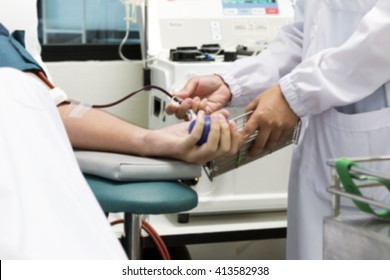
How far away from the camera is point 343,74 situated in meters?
1.32

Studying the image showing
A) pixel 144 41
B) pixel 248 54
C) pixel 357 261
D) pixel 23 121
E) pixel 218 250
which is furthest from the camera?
pixel 218 250

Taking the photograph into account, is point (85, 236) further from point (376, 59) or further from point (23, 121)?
point (376, 59)

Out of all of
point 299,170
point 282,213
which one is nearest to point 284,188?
point 282,213

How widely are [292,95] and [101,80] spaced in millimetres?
1368

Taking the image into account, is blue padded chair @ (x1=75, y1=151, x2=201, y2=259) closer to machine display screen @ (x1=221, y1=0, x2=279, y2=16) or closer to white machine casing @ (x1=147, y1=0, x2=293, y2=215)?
white machine casing @ (x1=147, y1=0, x2=293, y2=215)

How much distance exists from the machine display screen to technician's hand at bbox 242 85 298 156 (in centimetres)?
117

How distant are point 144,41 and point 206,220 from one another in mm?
734

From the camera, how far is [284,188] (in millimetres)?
2236

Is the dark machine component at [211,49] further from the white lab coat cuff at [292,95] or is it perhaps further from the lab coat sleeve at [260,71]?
the white lab coat cuff at [292,95]

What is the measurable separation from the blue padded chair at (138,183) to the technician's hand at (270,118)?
0.64 feet

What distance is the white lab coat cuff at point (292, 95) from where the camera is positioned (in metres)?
1.34

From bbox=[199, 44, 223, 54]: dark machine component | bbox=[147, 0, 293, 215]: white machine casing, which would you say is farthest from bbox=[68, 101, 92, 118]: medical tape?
bbox=[199, 44, 223, 54]: dark machine component

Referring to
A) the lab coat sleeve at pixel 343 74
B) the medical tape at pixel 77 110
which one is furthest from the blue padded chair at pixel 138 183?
the lab coat sleeve at pixel 343 74

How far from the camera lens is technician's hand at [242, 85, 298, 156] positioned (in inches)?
52.4
